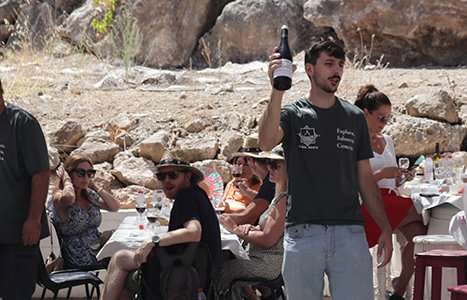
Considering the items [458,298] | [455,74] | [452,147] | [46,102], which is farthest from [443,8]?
[458,298]

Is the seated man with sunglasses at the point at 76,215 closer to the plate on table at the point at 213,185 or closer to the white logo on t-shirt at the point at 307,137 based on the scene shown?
the plate on table at the point at 213,185

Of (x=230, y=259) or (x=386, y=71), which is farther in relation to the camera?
(x=386, y=71)

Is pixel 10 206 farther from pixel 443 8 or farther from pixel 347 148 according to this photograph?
pixel 443 8

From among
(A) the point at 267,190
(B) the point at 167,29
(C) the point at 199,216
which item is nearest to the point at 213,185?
(A) the point at 267,190

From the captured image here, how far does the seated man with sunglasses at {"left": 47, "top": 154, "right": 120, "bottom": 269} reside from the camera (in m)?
7.46

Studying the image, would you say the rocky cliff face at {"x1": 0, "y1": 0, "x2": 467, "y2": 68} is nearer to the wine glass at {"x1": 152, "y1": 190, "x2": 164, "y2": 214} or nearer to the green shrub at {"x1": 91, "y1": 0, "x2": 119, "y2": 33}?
the green shrub at {"x1": 91, "y1": 0, "x2": 119, "y2": 33}

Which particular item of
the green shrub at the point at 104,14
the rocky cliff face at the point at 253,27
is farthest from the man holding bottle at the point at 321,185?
the green shrub at the point at 104,14

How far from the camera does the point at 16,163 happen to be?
567 cm

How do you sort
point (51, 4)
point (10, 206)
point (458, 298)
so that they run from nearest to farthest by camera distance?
1. point (458, 298)
2. point (10, 206)
3. point (51, 4)

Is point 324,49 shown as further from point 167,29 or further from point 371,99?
point 167,29

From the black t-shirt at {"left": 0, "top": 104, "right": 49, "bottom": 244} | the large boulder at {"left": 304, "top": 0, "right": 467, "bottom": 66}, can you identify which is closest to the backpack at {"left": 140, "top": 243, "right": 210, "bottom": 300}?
the black t-shirt at {"left": 0, "top": 104, "right": 49, "bottom": 244}

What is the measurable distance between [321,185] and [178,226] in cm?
136

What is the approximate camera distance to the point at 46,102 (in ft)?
45.1

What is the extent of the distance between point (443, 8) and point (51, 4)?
7.54m
